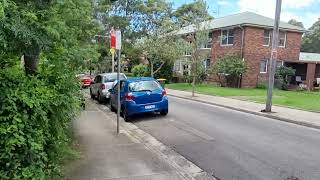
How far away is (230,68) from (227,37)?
159 inches

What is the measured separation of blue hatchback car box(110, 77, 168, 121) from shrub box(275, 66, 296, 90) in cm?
2167

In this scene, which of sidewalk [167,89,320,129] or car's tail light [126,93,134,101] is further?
car's tail light [126,93,134,101]

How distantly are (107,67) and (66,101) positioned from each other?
50.1 meters

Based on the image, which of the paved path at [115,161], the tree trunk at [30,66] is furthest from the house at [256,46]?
the tree trunk at [30,66]

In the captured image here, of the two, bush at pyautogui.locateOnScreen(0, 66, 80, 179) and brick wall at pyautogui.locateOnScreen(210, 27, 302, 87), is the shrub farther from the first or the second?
bush at pyautogui.locateOnScreen(0, 66, 80, 179)

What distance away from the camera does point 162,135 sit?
12016 millimetres

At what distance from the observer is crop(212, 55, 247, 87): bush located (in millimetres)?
34344

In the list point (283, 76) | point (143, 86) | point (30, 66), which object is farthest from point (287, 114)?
point (283, 76)

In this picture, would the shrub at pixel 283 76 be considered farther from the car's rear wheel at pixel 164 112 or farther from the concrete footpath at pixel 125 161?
the concrete footpath at pixel 125 161

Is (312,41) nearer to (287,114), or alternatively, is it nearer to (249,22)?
(249,22)

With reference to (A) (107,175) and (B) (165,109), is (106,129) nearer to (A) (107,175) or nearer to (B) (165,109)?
(B) (165,109)

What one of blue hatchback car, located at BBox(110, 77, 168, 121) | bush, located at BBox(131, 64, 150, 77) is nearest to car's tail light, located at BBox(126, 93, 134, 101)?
blue hatchback car, located at BBox(110, 77, 168, 121)

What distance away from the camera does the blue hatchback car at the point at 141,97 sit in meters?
15.2

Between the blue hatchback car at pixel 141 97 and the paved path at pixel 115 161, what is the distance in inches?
147
